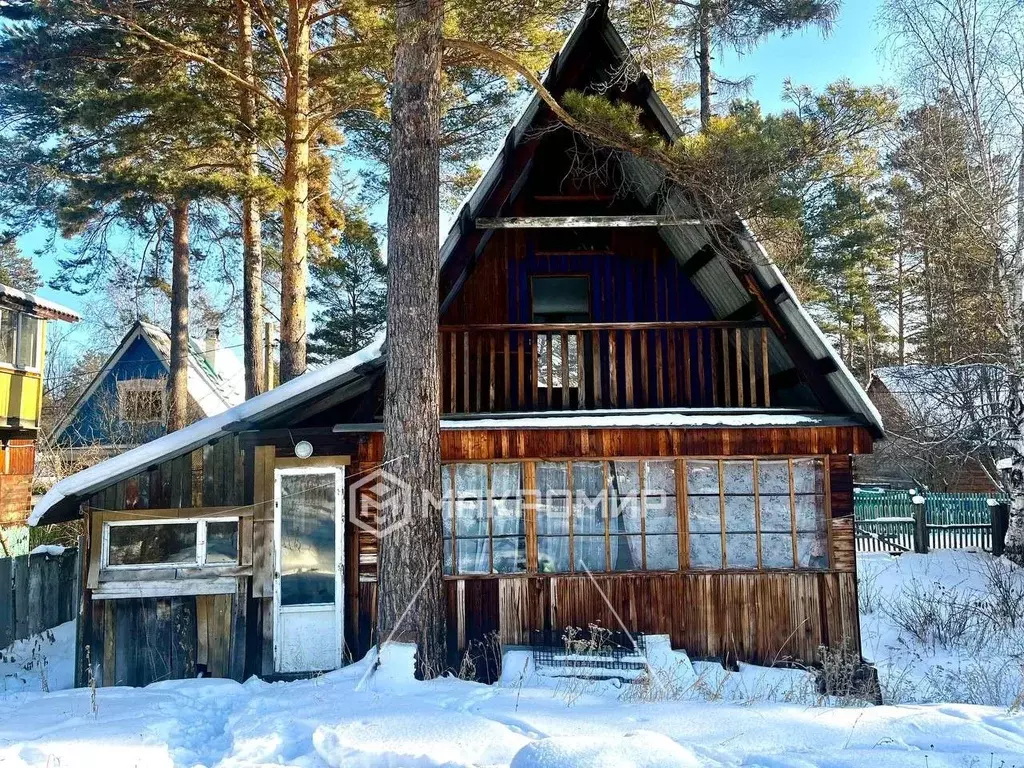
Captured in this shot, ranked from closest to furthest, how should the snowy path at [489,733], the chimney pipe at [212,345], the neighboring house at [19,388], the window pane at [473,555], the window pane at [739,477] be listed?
the snowy path at [489,733]
the window pane at [473,555]
the window pane at [739,477]
the neighboring house at [19,388]
the chimney pipe at [212,345]

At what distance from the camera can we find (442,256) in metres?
8.04

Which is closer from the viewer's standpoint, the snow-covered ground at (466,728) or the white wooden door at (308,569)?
the snow-covered ground at (466,728)

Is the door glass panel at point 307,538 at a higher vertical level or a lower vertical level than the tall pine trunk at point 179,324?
lower

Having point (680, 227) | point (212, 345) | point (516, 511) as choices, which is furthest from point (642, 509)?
point (212, 345)

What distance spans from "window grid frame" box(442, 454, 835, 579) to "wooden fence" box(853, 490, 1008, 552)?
865cm

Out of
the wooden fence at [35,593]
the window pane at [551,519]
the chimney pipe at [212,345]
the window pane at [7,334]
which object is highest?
the chimney pipe at [212,345]

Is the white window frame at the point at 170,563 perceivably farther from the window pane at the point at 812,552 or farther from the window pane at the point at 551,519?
the window pane at the point at 812,552

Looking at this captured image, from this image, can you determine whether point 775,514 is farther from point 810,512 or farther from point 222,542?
point 222,542

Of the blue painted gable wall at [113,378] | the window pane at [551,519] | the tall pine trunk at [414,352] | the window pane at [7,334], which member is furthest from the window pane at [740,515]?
the blue painted gable wall at [113,378]

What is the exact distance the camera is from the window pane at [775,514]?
27.3ft

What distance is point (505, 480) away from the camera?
27.6 feet

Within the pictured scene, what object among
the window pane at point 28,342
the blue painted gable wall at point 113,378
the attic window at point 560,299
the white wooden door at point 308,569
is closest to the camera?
the white wooden door at point 308,569

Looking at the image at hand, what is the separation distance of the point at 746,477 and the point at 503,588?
2961mm

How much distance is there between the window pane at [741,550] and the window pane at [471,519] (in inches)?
106
